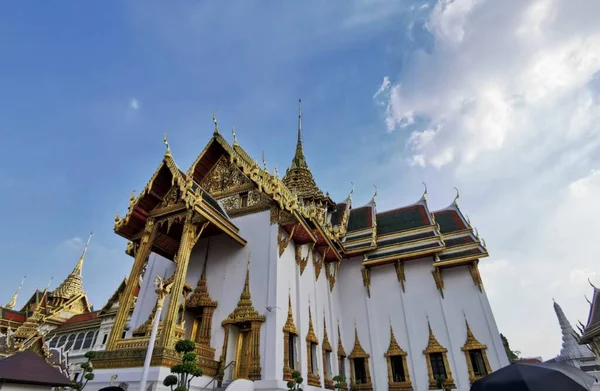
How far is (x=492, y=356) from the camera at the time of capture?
31.5ft

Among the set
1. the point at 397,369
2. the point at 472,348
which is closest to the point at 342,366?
the point at 397,369

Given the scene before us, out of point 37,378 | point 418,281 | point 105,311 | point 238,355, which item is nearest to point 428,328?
point 418,281

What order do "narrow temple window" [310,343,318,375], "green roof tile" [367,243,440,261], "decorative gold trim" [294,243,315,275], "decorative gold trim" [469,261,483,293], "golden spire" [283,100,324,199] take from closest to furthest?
"narrow temple window" [310,343,318,375] < "decorative gold trim" [294,243,315,275] < "decorative gold trim" [469,261,483,293] < "green roof tile" [367,243,440,261] < "golden spire" [283,100,324,199]

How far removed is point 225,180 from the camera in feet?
33.1

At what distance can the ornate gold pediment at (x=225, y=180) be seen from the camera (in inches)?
379

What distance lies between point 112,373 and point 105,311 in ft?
38.9

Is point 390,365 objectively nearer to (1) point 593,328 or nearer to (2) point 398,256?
(2) point 398,256

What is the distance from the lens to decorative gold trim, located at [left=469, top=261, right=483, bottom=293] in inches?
419

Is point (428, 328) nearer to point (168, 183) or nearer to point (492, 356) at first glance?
point (492, 356)

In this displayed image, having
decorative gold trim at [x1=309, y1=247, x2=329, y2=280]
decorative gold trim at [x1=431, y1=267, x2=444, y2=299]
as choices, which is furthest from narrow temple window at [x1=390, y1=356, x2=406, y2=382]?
decorative gold trim at [x1=309, y1=247, x2=329, y2=280]

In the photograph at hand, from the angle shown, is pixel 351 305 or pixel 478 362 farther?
pixel 351 305

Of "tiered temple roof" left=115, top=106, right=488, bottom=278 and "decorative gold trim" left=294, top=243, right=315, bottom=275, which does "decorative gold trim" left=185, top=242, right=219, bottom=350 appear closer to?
"tiered temple roof" left=115, top=106, right=488, bottom=278

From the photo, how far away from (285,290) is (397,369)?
16.8 feet

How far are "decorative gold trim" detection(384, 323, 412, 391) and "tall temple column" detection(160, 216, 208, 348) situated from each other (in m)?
7.05
